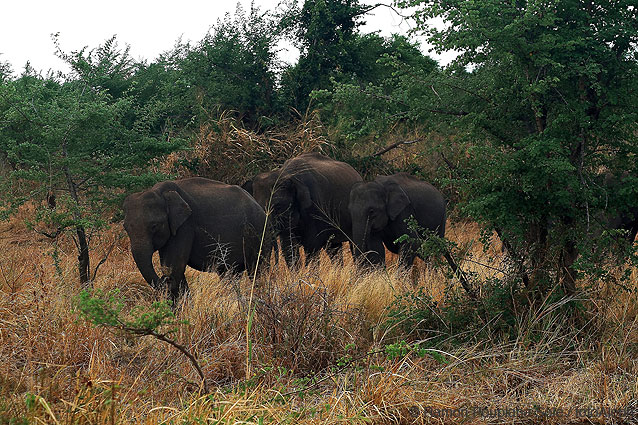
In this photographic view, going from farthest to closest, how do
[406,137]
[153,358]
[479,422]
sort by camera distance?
[406,137] → [153,358] → [479,422]

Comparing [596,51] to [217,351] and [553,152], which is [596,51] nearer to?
[553,152]

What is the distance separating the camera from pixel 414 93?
7.34 m

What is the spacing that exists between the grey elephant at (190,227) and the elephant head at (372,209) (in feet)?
5.12

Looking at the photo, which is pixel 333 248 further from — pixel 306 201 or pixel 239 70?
pixel 239 70

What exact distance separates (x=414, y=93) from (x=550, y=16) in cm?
171

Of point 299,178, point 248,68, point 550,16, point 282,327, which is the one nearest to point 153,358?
point 282,327

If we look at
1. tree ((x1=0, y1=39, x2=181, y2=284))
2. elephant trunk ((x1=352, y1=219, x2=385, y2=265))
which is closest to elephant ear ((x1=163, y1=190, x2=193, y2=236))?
tree ((x1=0, y1=39, x2=181, y2=284))

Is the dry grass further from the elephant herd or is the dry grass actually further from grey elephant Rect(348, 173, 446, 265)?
grey elephant Rect(348, 173, 446, 265)

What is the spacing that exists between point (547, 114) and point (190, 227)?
13.5ft

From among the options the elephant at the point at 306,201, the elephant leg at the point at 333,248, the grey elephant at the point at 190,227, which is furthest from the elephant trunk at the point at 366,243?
the grey elephant at the point at 190,227

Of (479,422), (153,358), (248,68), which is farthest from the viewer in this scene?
(248,68)

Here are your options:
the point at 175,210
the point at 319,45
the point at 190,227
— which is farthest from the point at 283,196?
the point at 319,45

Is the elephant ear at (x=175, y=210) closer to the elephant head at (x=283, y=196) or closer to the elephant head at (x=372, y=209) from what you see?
the elephant head at (x=283, y=196)

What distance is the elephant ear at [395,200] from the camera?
10359mm
